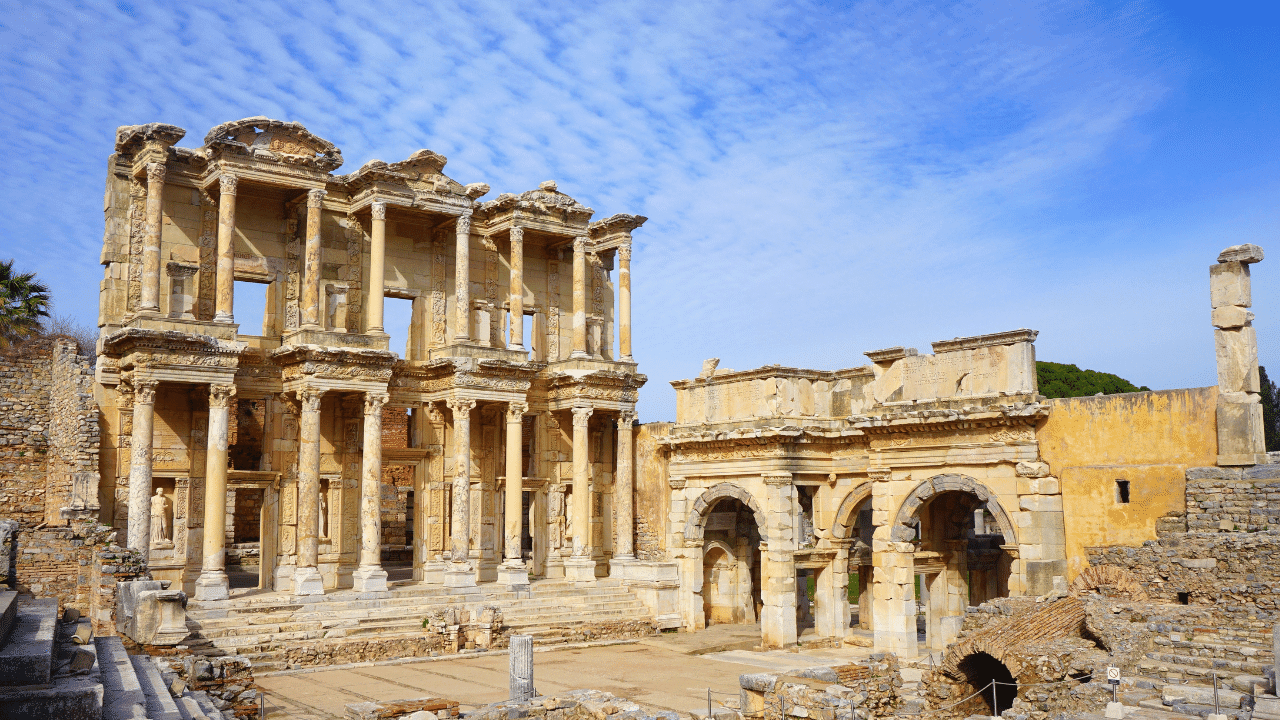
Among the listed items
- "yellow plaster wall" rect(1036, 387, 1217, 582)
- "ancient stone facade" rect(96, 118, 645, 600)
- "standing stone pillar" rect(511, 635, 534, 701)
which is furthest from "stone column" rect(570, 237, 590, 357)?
"yellow plaster wall" rect(1036, 387, 1217, 582)

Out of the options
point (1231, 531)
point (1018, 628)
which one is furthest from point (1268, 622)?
point (1018, 628)

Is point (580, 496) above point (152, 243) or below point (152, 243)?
below

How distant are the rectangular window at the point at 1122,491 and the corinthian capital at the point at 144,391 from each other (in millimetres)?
18817

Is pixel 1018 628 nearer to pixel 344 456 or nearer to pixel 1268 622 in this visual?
pixel 1268 622

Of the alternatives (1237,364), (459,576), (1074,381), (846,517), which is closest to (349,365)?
(459,576)

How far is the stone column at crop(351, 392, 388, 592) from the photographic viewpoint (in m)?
23.9

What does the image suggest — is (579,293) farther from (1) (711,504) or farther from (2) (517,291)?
(1) (711,504)

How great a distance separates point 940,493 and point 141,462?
53.7 feet

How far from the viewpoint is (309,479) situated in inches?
949

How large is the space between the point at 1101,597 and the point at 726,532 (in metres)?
11.8

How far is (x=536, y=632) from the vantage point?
2386 cm

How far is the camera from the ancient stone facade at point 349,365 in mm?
23016

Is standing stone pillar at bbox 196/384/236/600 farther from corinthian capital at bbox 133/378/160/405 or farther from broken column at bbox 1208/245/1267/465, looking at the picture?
broken column at bbox 1208/245/1267/465

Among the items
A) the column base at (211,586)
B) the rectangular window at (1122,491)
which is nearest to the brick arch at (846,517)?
the rectangular window at (1122,491)
